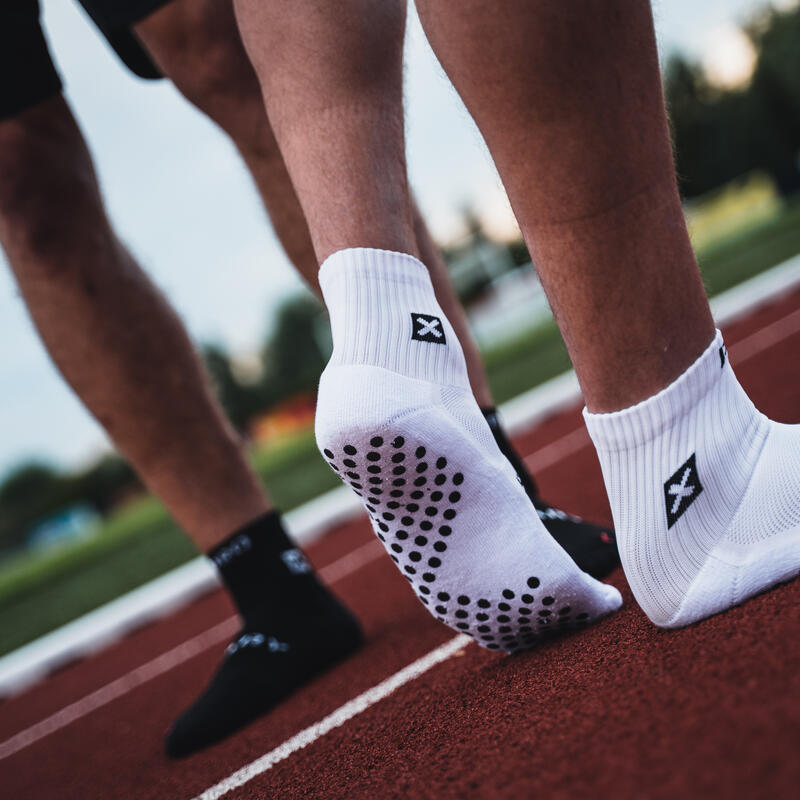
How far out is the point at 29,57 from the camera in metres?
1.36

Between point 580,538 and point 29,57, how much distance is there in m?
1.10

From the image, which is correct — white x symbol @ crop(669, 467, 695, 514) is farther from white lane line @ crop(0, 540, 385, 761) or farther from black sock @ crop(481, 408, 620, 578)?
white lane line @ crop(0, 540, 385, 761)

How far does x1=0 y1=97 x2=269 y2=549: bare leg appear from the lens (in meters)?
1.43

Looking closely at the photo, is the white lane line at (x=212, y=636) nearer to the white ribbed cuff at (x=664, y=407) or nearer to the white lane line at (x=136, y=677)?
the white lane line at (x=136, y=677)

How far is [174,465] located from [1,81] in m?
0.65

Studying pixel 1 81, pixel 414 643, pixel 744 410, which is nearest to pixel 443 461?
pixel 744 410

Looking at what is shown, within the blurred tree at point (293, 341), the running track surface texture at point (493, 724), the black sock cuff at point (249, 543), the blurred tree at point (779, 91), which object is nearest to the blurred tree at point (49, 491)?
the blurred tree at point (293, 341)

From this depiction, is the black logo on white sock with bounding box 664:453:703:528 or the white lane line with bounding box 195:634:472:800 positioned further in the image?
the white lane line with bounding box 195:634:472:800

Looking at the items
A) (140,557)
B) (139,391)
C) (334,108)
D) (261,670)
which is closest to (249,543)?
(261,670)

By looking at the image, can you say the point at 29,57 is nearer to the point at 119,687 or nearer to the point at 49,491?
the point at 119,687

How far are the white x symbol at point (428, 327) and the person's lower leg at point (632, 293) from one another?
0.48 ft

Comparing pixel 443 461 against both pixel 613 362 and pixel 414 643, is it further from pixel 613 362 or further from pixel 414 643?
pixel 414 643

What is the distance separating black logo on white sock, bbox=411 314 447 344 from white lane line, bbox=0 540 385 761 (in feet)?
4.85

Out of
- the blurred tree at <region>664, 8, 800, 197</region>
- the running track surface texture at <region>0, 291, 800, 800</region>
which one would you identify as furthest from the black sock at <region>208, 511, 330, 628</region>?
the blurred tree at <region>664, 8, 800, 197</region>
